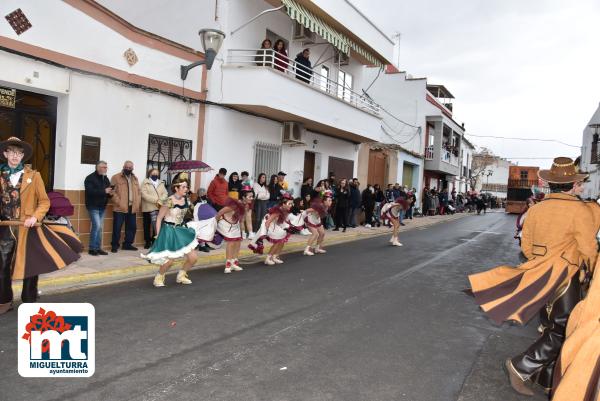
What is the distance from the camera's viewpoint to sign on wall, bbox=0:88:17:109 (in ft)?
27.8

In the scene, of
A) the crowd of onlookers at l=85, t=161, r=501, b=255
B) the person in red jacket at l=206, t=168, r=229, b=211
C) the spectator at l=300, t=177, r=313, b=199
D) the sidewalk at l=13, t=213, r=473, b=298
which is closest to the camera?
the sidewalk at l=13, t=213, r=473, b=298

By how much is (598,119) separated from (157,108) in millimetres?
23687

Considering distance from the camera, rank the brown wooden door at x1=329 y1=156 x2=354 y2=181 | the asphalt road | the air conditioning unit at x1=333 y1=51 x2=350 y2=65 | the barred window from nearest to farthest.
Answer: the asphalt road < the barred window < the air conditioning unit at x1=333 y1=51 x2=350 y2=65 < the brown wooden door at x1=329 y1=156 x2=354 y2=181

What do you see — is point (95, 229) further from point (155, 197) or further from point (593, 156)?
point (593, 156)

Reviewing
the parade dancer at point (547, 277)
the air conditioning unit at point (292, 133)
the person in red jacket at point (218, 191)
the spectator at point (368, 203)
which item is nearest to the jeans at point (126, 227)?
the person in red jacket at point (218, 191)

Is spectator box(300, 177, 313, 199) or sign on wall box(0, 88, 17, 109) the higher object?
sign on wall box(0, 88, 17, 109)

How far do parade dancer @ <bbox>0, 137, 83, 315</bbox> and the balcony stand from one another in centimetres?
759

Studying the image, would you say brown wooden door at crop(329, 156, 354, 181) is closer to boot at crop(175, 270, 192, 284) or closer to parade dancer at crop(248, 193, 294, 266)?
parade dancer at crop(248, 193, 294, 266)

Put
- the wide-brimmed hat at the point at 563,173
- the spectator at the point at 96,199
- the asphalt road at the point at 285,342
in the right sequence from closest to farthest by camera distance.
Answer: the asphalt road at the point at 285,342
the wide-brimmed hat at the point at 563,173
the spectator at the point at 96,199

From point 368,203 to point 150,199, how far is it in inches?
440

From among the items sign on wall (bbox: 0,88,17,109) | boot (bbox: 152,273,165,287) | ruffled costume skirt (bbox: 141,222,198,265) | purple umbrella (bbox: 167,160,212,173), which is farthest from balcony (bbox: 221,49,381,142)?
boot (bbox: 152,273,165,287)

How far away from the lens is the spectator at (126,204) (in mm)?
9742

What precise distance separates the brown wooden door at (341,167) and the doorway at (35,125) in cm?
1143

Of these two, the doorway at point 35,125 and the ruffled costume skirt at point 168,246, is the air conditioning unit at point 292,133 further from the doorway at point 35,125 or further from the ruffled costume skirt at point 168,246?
the ruffled costume skirt at point 168,246
